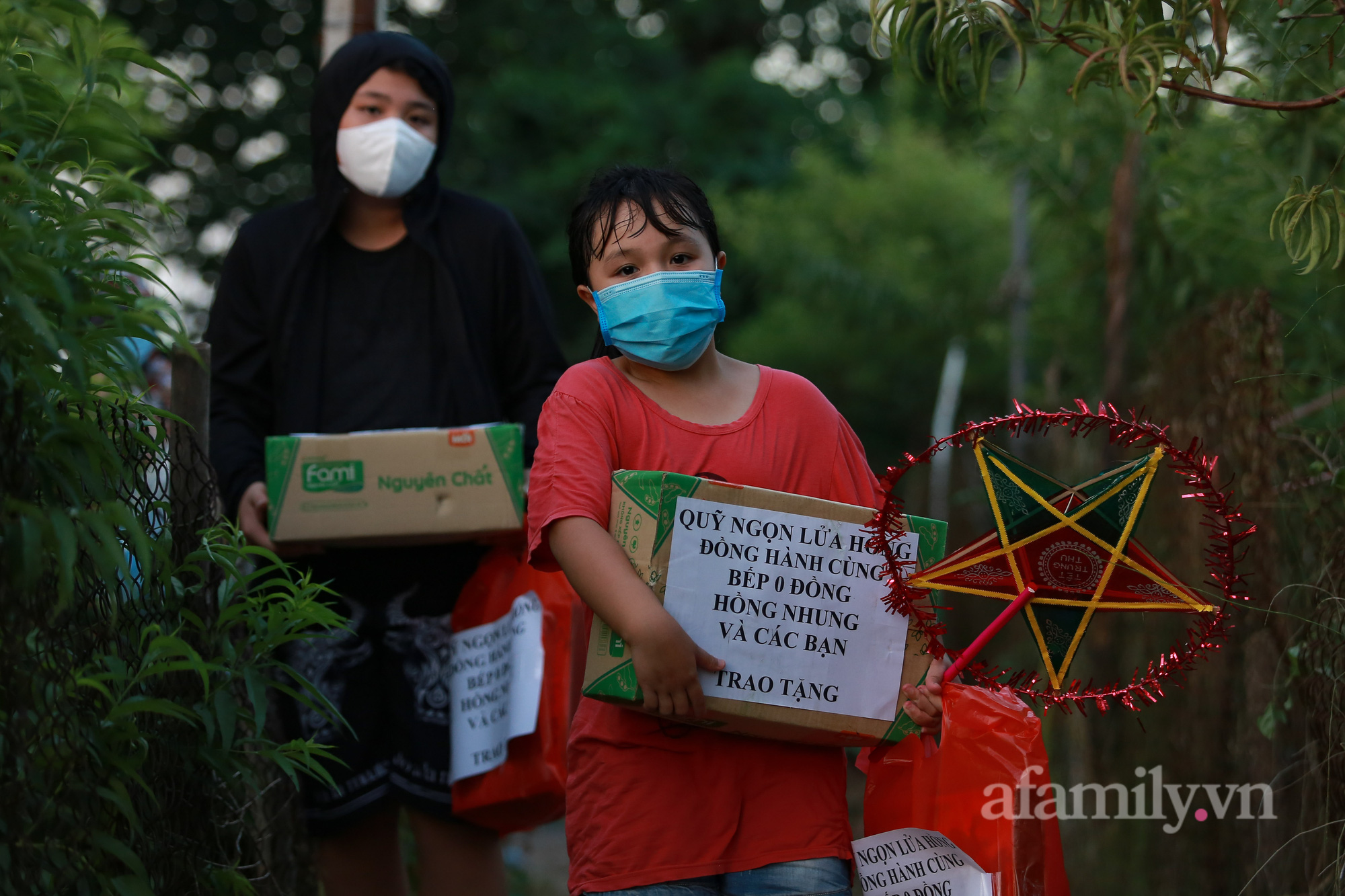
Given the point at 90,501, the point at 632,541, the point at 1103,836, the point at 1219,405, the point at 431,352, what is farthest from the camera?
the point at 1103,836

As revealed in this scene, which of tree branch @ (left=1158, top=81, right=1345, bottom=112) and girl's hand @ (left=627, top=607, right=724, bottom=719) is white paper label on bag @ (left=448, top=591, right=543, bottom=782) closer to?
girl's hand @ (left=627, top=607, right=724, bottom=719)

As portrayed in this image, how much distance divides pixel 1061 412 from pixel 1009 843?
0.71 meters

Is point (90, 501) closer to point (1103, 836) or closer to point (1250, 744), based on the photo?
point (1250, 744)

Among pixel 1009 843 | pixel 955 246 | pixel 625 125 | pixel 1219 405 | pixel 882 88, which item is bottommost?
pixel 1009 843

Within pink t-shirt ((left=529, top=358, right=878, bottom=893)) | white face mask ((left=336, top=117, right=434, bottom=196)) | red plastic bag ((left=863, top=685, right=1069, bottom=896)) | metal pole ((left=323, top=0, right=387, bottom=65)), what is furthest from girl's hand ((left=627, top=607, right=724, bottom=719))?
metal pole ((left=323, top=0, right=387, bottom=65))

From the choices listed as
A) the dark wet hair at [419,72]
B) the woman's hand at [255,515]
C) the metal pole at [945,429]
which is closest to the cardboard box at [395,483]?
the woman's hand at [255,515]

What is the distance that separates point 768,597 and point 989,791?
487 mm

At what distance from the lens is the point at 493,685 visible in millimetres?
2996

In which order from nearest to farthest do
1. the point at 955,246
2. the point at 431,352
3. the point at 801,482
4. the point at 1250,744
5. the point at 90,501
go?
1. the point at 90,501
2. the point at 801,482
3. the point at 431,352
4. the point at 1250,744
5. the point at 955,246

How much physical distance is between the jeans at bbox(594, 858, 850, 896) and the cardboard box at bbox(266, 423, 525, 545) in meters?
0.98

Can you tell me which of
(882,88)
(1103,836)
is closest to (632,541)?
(1103,836)

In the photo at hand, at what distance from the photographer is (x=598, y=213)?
2.41 meters

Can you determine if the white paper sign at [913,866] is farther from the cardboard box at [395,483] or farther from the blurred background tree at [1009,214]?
the cardboard box at [395,483]

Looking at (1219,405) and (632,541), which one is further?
(1219,405)
